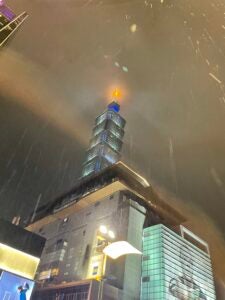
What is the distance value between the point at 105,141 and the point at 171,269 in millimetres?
78816

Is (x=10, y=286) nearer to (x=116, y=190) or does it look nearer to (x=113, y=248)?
(x=113, y=248)

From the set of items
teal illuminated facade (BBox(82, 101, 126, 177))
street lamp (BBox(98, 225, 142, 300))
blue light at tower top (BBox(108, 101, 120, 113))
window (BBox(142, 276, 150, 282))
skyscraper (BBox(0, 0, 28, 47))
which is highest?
blue light at tower top (BBox(108, 101, 120, 113))

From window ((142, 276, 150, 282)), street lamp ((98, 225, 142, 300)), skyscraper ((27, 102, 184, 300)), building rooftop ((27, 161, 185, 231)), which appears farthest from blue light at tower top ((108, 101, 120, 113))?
street lamp ((98, 225, 142, 300))

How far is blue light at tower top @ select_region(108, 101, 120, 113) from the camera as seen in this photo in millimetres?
128350

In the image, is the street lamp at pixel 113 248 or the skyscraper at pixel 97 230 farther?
the skyscraper at pixel 97 230

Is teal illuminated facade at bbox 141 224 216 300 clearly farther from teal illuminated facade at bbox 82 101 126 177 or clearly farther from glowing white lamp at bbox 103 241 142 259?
teal illuminated facade at bbox 82 101 126 177

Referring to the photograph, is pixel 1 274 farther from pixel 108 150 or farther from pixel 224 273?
pixel 108 150

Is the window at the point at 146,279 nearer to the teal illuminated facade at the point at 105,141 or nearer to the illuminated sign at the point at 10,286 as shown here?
the illuminated sign at the point at 10,286

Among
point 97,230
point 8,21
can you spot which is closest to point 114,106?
point 97,230

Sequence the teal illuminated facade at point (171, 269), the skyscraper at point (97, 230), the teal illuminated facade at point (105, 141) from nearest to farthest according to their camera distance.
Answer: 1. the skyscraper at point (97, 230)
2. the teal illuminated facade at point (171, 269)
3. the teal illuminated facade at point (105, 141)

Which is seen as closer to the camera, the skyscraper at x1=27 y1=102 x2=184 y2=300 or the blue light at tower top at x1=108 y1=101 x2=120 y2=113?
the skyscraper at x1=27 y1=102 x2=184 y2=300

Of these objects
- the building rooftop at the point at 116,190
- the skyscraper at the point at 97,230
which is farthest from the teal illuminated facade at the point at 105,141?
the building rooftop at the point at 116,190

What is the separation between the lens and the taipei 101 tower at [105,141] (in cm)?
10588

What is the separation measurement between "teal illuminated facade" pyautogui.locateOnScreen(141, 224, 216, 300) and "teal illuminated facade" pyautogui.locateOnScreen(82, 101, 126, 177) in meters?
60.7
